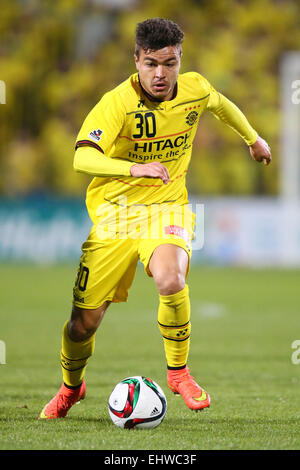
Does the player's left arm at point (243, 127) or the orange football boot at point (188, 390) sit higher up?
the player's left arm at point (243, 127)

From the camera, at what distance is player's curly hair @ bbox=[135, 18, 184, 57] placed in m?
4.24

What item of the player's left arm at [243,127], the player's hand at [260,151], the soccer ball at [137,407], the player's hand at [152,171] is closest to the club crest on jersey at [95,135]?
the player's hand at [152,171]

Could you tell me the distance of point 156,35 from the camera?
4.24 metres

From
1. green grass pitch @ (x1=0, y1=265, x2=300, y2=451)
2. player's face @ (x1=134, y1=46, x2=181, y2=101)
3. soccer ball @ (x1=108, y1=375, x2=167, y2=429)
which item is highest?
player's face @ (x1=134, y1=46, x2=181, y2=101)

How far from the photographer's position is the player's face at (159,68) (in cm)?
425

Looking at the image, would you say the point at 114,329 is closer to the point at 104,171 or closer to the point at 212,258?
the point at 104,171

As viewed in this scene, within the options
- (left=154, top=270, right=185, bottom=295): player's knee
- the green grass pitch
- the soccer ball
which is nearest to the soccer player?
(left=154, top=270, right=185, bottom=295): player's knee

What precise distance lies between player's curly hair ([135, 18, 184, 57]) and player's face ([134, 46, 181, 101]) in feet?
0.09

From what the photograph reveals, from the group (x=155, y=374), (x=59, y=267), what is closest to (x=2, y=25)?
(x=59, y=267)

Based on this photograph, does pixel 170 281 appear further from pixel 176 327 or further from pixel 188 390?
pixel 188 390

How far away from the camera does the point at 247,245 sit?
18.3 meters

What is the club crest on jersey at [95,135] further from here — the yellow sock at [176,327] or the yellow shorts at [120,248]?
the yellow sock at [176,327]

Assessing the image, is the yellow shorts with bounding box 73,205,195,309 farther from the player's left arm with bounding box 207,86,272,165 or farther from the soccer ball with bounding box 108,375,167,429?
the player's left arm with bounding box 207,86,272,165

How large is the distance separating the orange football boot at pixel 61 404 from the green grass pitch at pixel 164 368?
0.22 ft
